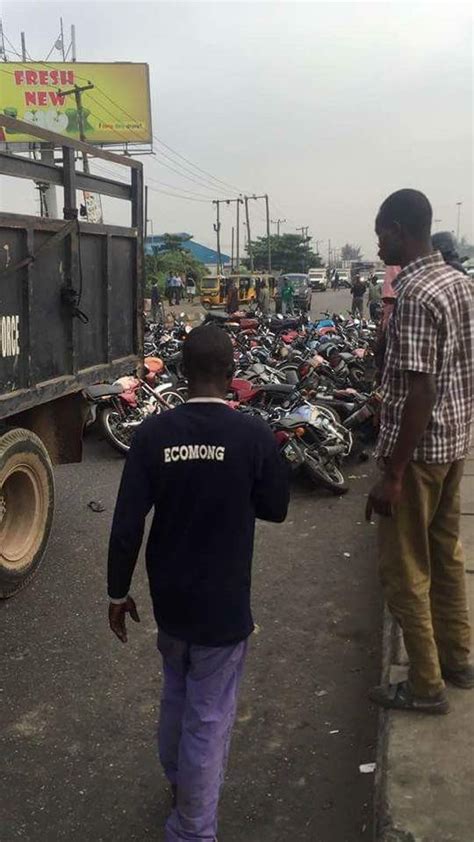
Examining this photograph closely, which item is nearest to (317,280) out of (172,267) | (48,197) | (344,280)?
(344,280)

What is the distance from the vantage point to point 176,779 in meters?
2.41

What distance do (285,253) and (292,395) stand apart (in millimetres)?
74848

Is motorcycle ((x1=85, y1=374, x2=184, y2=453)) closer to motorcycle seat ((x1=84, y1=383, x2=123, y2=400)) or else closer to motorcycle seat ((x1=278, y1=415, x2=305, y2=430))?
motorcycle seat ((x1=84, y1=383, x2=123, y2=400))

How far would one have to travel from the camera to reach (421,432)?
2506 mm

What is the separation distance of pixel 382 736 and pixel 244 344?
1020 centimetres

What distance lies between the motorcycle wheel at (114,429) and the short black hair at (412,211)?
17.8 ft

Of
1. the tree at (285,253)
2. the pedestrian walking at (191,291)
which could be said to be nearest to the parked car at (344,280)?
the tree at (285,253)

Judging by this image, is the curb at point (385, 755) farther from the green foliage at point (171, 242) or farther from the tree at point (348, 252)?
the tree at point (348, 252)

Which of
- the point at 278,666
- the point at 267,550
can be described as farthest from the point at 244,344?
the point at 278,666

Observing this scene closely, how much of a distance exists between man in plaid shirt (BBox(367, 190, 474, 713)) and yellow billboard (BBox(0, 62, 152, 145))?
3369 cm

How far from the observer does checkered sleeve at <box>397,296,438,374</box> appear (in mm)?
2471

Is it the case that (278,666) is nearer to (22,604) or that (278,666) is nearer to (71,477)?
(22,604)

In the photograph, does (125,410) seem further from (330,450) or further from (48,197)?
(48,197)

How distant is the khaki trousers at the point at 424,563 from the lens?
2.69 m
